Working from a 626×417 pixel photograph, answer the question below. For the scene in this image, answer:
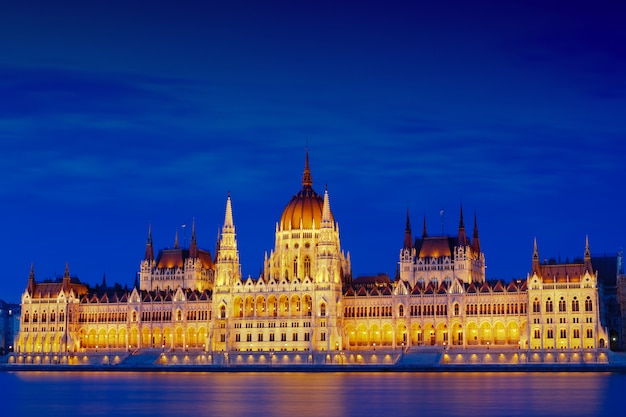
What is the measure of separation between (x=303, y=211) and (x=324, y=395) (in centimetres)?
8291

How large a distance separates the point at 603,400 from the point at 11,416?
139 ft

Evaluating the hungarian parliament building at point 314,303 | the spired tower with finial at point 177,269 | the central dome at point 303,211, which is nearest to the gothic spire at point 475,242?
the hungarian parliament building at point 314,303

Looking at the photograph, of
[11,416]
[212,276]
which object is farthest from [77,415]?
[212,276]

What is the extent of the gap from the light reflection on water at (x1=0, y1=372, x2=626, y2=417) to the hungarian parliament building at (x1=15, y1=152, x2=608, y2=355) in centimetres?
2191

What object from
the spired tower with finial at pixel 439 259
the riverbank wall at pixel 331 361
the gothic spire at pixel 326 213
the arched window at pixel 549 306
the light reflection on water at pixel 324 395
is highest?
the gothic spire at pixel 326 213

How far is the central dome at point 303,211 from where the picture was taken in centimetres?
17962

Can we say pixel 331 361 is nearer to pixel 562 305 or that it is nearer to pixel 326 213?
pixel 326 213

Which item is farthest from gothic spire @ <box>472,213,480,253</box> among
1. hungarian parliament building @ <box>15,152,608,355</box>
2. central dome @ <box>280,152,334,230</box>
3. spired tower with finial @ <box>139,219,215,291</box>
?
spired tower with finial @ <box>139,219,215,291</box>

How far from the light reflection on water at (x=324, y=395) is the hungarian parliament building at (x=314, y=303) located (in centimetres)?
2191

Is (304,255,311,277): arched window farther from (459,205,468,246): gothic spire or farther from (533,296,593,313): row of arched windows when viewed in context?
(533,296,593,313): row of arched windows

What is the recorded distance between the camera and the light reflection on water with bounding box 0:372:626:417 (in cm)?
8431

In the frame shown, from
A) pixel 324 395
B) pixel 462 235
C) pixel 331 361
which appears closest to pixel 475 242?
pixel 462 235

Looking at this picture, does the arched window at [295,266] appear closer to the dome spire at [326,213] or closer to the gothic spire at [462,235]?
the dome spire at [326,213]

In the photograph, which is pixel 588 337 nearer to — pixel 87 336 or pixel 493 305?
pixel 493 305
